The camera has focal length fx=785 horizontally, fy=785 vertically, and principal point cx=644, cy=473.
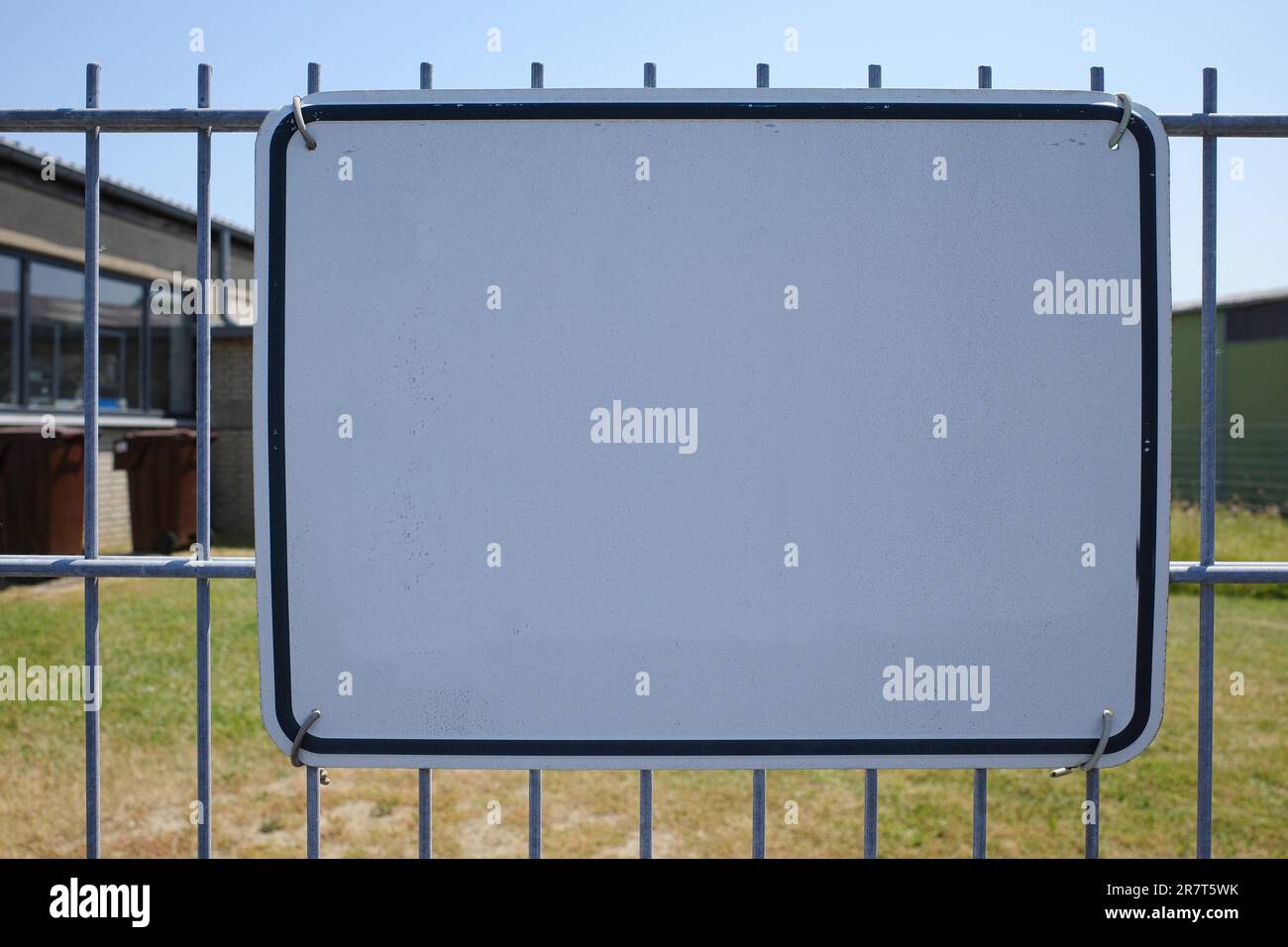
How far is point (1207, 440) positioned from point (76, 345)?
1454 centimetres

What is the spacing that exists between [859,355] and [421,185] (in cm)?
118

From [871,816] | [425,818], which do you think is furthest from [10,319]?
[871,816]

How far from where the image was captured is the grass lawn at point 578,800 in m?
3.54

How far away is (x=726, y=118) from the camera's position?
196cm

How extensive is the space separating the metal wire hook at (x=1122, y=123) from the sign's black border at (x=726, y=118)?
2cm

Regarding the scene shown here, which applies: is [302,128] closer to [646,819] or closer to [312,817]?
[312,817]

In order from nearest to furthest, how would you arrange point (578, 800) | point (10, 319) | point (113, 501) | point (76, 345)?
point (578, 800) < point (10, 319) < point (113, 501) < point (76, 345)

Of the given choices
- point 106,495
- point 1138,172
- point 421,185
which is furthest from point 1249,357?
point 106,495

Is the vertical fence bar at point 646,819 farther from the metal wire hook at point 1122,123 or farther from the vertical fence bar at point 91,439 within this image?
the metal wire hook at point 1122,123

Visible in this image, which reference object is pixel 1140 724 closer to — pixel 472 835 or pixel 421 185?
pixel 421 185

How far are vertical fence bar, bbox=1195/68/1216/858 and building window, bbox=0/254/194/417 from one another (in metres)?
10.9

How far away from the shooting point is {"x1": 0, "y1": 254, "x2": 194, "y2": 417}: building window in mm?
10594
